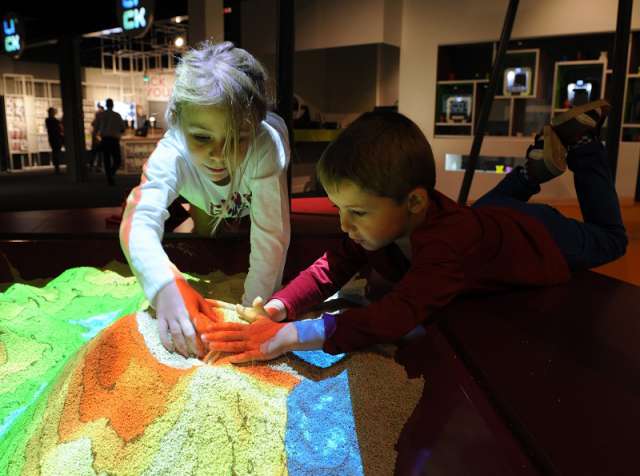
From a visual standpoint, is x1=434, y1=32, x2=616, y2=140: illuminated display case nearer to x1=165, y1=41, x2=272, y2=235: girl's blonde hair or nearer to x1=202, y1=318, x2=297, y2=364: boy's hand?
x1=165, y1=41, x2=272, y2=235: girl's blonde hair

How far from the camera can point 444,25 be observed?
15.8ft

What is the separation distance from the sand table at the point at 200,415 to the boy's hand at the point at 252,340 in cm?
2

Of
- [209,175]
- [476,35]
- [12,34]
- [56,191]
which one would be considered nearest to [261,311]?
[209,175]

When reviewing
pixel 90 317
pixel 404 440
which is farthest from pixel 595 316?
pixel 90 317

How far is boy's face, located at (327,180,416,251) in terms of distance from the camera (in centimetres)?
88

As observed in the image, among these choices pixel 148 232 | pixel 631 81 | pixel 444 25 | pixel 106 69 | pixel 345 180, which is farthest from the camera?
pixel 106 69

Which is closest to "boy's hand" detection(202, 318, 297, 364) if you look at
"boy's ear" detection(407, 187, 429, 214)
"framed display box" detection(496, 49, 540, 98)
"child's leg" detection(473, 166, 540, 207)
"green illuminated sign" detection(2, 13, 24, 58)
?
"boy's ear" detection(407, 187, 429, 214)

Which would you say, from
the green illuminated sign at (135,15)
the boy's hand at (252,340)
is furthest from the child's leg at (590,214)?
the green illuminated sign at (135,15)

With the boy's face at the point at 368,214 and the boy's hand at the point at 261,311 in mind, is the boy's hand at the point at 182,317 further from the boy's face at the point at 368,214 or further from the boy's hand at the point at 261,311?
the boy's face at the point at 368,214

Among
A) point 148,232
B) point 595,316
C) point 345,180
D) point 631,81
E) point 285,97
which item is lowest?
point 595,316

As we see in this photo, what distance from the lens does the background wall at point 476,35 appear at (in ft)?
14.1

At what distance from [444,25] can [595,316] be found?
4.39 metres

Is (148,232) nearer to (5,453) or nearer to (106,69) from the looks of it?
(5,453)

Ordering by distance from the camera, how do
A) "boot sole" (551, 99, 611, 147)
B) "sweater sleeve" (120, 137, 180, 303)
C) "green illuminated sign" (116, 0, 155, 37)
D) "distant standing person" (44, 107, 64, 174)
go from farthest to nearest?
1. "distant standing person" (44, 107, 64, 174)
2. "green illuminated sign" (116, 0, 155, 37)
3. "boot sole" (551, 99, 611, 147)
4. "sweater sleeve" (120, 137, 180, 303)
